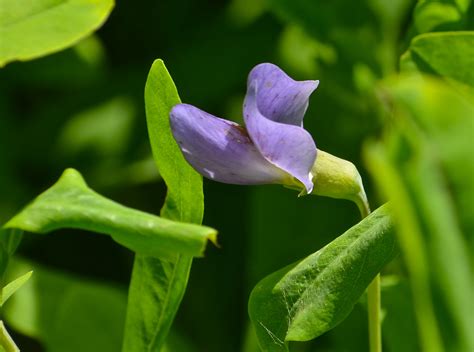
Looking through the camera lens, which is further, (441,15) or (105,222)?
(441,15)

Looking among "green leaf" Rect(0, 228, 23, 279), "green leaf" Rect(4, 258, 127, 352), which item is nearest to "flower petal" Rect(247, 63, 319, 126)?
"green leaf" Rect(0, 228, 23, 279)

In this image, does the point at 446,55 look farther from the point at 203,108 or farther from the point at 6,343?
the point at 203,108

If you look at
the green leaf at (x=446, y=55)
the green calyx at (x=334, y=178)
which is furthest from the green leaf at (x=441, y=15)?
the green calyx at (x=334, y=178)

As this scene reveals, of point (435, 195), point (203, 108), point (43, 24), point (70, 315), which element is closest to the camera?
point (435, 195)

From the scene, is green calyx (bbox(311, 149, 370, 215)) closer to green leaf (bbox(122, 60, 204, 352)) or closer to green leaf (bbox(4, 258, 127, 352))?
green leaf (bbox(122, 60, 204, 352))

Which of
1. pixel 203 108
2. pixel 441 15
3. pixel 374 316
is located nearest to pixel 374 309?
pixel 374 316

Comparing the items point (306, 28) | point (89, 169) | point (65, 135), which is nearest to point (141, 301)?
point (306, 28)

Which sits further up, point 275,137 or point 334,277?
point 275,137
